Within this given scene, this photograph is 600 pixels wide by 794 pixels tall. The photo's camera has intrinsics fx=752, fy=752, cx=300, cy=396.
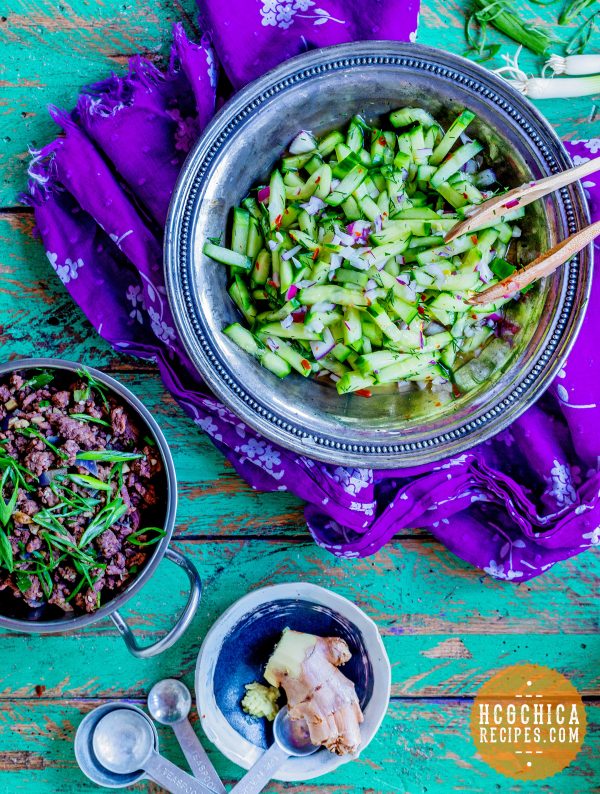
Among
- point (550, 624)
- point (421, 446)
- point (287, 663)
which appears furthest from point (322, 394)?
point (550, 624)

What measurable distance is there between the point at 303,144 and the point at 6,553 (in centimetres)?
90

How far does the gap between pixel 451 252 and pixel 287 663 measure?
873 millimetres

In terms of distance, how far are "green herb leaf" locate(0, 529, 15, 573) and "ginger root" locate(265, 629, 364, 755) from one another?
1.87ft

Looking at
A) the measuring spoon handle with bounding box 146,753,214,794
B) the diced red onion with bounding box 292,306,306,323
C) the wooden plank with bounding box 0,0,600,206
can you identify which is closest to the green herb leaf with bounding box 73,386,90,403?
the diced red onion with bounding box 292,306,306,323

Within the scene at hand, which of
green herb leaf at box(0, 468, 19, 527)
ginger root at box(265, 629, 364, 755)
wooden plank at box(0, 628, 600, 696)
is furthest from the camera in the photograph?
wooden plank at box(0, 628, 600, 696)

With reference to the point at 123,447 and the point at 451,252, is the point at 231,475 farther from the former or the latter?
the point at 451,252

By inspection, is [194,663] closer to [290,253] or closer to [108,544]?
[108,544]

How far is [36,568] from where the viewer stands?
131 cm

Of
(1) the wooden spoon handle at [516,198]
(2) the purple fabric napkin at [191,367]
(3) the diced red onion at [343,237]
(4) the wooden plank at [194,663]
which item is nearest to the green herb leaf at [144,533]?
(2) the purple fabric napkin at [191,367]

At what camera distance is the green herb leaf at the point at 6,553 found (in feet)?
4.11

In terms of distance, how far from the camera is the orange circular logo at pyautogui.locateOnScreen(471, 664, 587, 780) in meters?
1.66

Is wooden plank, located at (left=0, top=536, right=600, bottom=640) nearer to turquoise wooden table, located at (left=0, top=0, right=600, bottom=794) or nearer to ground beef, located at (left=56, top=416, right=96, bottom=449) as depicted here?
turquoise wooden table, located at (left=0, top=0, right=600, bottom=794)

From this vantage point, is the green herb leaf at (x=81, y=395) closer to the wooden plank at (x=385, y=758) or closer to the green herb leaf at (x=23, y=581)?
the green herb leaf at (x=23, y=581)

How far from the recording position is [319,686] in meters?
1.48
